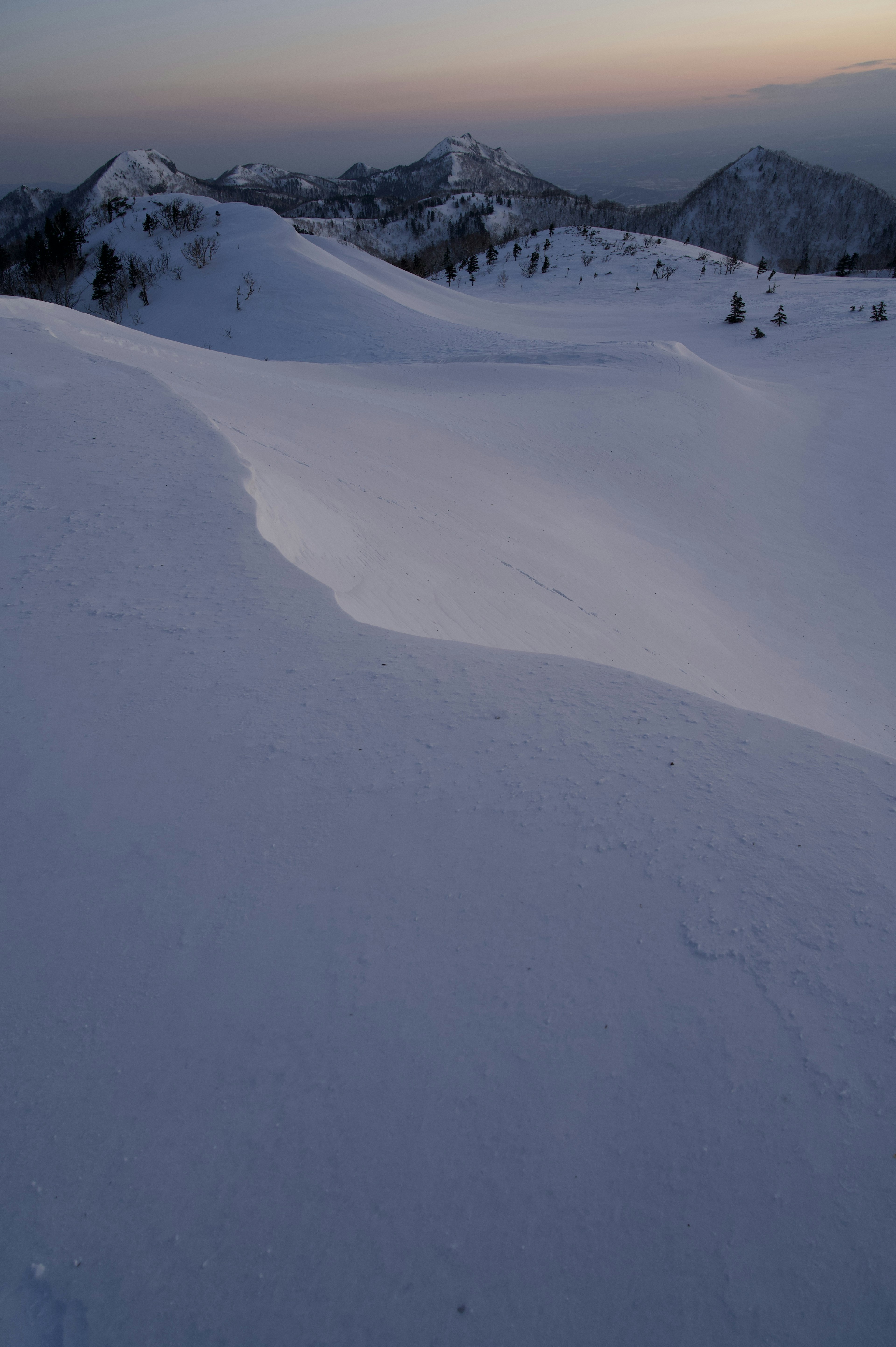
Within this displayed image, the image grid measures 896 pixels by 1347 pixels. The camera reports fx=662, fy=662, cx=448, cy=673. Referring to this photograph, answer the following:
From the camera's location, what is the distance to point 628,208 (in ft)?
296

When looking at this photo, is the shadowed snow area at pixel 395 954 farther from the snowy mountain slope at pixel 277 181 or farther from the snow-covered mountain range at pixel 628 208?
the snowy mountain slope at pixel 277 181

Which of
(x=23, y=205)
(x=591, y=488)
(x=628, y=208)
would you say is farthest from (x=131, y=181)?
(x=591, y=488)

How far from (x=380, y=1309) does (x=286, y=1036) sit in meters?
0.69

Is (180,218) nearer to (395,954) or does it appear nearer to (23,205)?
(395,954)

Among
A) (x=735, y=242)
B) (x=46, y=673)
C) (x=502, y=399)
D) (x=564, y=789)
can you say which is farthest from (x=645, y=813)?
(x=735, y=242)

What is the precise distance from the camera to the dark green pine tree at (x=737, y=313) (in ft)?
77.4

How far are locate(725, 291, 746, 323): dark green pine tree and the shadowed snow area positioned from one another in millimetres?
23519

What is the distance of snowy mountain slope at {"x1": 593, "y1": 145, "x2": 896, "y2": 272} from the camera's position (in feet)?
266

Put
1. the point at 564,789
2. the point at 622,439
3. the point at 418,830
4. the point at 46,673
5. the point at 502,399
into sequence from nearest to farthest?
1. the point at 418,830
2. the point at 564,789
3. the point at 46,673
4. the point at 622,439
5. the point at 502,399

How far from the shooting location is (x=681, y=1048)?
201 cm

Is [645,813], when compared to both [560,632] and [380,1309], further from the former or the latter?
[560,632]

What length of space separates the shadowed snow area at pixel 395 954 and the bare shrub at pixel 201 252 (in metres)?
26.3

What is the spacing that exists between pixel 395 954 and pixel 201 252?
31560mm

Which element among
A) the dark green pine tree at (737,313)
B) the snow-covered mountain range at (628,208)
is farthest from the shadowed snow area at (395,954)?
the snow-covered mountain range at (628,208)
